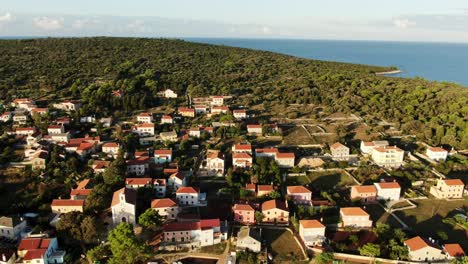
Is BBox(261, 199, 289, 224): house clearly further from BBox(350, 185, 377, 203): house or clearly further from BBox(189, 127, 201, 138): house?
BBox(189, 127, 201, 138): house

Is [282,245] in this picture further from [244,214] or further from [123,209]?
[123,209]

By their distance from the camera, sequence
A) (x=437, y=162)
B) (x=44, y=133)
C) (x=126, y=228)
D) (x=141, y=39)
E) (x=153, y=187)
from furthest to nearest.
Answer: (x=141, y=39) < (x=44, y=133) < (x=437, y=162) < (x=153, y=187) < (x=126, y=228)

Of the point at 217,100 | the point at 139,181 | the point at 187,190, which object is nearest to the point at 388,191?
the point at 187,190

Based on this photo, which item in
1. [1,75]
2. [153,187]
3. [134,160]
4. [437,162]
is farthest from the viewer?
[1,75]

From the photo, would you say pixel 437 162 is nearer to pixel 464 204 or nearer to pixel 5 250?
pixel 464 204


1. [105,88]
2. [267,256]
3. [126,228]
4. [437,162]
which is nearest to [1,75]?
[105,88]

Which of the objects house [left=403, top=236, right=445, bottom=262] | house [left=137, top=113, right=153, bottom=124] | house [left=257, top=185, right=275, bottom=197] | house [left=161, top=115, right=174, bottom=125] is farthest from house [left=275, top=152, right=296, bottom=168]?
house [left=137, top=113, right=153, bottom=124]

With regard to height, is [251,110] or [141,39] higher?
[141,39]
